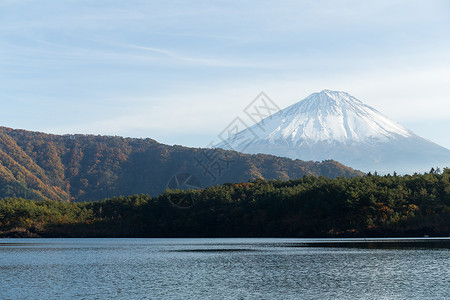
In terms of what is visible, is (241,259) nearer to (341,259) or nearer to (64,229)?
(341,259)

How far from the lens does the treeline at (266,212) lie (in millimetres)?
115375

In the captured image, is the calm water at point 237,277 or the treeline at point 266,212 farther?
the treeline at point 266,212

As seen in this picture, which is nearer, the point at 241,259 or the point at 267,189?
the point at 241,259

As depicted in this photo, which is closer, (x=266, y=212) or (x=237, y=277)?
(x=237, y=277)

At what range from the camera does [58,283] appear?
142 feet

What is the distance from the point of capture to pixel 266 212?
136375 millimetres

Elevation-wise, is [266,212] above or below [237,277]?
A: above

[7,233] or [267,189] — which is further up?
[267,189]

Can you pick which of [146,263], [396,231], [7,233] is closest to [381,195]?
[396,231]

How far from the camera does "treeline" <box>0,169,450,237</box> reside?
11538 centimetres

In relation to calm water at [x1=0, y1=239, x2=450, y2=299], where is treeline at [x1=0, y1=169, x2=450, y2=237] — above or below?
above

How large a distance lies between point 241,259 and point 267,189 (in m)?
83.7

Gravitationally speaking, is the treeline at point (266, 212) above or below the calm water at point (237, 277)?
above

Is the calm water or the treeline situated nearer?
the calm water
